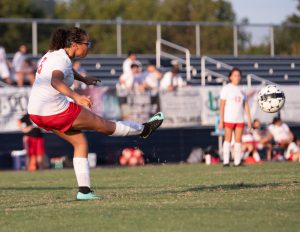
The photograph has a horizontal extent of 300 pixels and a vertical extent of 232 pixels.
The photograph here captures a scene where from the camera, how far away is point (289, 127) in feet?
96.3

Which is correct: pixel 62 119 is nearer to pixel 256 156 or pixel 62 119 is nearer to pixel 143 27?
pixel 256 156

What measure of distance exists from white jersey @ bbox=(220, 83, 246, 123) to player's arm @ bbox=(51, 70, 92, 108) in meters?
10.6

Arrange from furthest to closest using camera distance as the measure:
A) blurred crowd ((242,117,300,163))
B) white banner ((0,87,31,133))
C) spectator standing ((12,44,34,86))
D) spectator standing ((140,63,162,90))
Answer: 1. spectator standing ((140,63,162,90))
2. spectator standing ((12,44,34,86))
3. blurred crowd ((242,117,300,163))
4. white banner ((0,87,31,133))

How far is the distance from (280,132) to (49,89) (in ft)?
57.5

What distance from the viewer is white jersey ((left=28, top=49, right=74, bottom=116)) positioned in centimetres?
1089

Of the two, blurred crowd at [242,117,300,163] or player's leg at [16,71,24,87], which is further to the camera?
player's leg at [16,71,24,87]

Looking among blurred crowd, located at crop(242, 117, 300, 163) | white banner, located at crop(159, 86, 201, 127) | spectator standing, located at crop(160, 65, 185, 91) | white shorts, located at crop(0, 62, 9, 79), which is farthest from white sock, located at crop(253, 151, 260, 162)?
white shorts, located at crop(0, 62, 9, 79)

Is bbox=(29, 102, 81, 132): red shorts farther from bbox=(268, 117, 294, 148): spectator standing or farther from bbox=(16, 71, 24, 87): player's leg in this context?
bbox=(268, 117, 294, 148): spectator standing

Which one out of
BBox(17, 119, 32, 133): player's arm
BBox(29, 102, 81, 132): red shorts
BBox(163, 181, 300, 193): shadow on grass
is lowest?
BBox(163, 181, 300, 193): shadow on grass

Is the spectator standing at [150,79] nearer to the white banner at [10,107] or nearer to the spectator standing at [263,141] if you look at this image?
the spectator standing at [263,141]

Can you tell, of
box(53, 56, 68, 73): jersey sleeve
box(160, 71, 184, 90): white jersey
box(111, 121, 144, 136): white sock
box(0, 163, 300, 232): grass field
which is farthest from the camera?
box(160, 71, 184, 90): white jersey

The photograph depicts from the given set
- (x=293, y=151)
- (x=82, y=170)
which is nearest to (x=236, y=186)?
(x=82, y=170)

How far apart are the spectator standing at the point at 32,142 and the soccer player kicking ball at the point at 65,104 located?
13.5 metres

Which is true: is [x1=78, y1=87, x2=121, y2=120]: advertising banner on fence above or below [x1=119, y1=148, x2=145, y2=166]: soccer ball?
above
